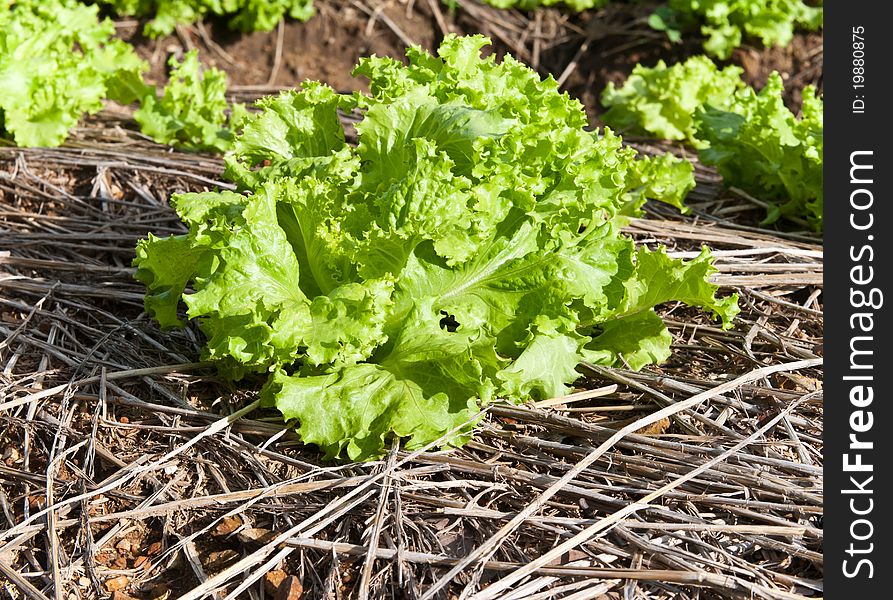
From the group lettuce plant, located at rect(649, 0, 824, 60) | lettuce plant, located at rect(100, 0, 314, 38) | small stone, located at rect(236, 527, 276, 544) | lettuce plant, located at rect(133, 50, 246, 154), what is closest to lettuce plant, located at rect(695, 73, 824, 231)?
lettuce plant, located at rect(649, 0, 824, 60)

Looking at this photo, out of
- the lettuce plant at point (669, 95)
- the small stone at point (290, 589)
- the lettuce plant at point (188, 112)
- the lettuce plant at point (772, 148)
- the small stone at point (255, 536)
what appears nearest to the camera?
the small stone at point (290, 589)

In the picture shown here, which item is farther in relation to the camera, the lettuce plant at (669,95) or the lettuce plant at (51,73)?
the lettuce plant at (669,95)

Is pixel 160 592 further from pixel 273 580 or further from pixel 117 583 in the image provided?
pixel 273 580

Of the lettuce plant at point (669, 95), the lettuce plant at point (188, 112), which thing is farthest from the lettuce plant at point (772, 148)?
the lettuce plant at point (188, 112)

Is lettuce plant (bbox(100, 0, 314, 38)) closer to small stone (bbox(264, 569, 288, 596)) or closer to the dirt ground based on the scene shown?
the dirt ground

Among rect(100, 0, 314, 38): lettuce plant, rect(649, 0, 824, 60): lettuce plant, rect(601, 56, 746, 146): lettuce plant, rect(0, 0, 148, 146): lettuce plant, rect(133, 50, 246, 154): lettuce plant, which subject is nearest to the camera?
rect(0, 0, 148, 146): lettuce plant

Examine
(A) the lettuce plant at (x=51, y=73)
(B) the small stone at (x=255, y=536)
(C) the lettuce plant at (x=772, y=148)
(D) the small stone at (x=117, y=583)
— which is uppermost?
(A) the lettuce plant at (x=51, y=73)

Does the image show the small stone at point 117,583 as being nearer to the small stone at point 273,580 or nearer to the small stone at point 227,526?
the small stone at point 227,526

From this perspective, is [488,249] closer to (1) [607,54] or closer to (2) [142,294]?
(2) [142,294]
